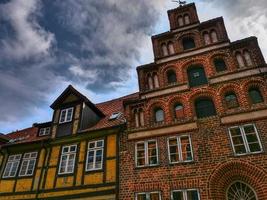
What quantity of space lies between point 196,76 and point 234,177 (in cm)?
628

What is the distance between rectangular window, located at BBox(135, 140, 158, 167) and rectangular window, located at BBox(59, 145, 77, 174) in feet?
14.5

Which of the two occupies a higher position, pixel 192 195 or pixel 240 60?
pixel 240 60

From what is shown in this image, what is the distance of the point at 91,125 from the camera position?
663 inches

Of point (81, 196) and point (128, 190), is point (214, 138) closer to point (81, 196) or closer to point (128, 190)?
point (128, 190)

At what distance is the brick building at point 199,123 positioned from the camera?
10992 mm

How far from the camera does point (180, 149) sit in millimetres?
12414

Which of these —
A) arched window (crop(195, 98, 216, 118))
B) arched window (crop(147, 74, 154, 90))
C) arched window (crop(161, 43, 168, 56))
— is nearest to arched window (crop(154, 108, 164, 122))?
arched window (crop(147, 74, 154, 90))

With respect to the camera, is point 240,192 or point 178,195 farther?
point 178,195

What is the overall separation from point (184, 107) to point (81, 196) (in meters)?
7.92

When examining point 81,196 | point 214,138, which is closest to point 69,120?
point 81,196

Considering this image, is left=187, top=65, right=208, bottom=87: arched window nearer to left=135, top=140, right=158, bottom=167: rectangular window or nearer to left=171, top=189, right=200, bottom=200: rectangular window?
left=135, top=140, right=158, bottom=167: rectangular window

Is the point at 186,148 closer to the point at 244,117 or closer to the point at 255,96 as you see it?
the point at 244,117

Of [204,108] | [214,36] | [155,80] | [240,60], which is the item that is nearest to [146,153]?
[204,108]

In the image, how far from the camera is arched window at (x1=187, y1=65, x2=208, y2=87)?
46.2ft
